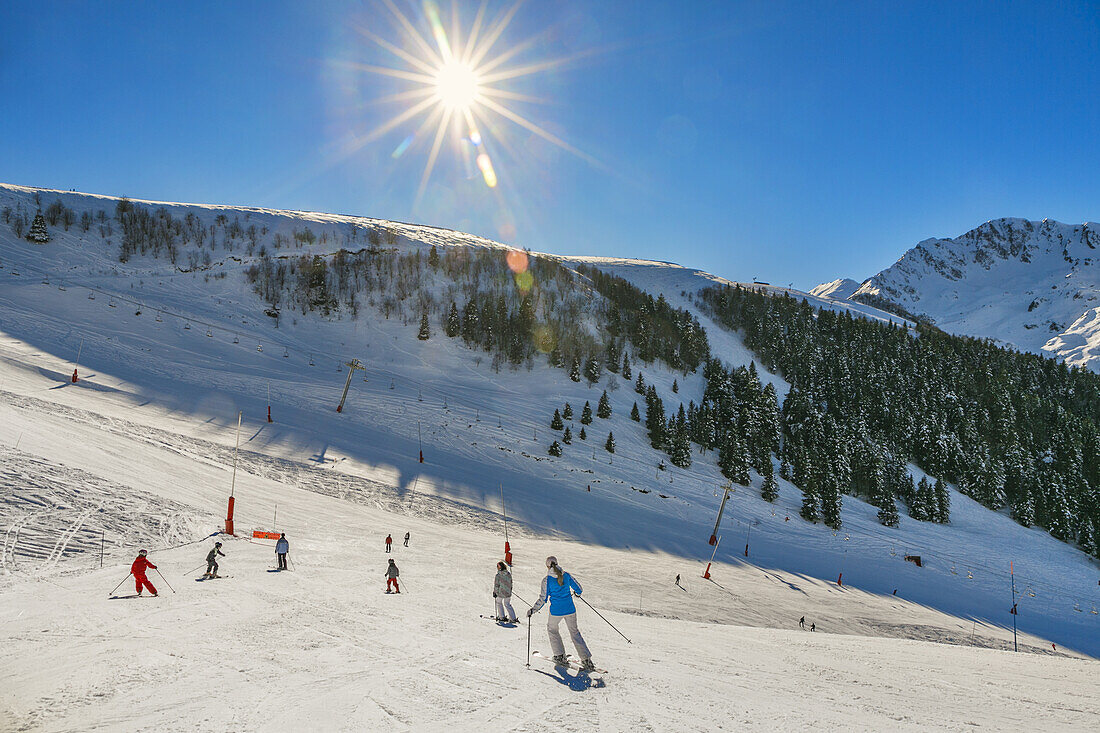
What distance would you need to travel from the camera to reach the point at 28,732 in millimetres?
5039

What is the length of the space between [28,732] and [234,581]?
8101 mm

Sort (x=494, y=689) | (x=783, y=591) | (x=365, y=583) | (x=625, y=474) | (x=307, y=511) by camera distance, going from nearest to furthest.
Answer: (x=494, y=689), (x=365, y=583), (x=307, y=511), (x=783, y=591), (x=625, y=474)

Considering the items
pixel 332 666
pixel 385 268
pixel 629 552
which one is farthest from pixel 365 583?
pixel 385 268

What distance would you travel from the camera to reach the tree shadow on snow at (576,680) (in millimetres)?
7020

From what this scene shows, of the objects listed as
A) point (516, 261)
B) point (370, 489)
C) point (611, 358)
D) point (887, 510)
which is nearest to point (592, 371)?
point (611, 358)

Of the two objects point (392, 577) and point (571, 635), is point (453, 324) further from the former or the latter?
point (571, 635)

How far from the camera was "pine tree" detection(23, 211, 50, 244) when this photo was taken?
72500 mm

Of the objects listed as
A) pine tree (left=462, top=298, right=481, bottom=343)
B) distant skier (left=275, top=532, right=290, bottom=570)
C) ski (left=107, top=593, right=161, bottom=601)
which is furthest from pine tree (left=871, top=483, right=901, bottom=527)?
ski (left=107, top=593, right=161, bottom=601)

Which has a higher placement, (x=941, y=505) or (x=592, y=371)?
(x=592, y=371)

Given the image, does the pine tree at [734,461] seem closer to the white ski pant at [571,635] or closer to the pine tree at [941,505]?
the pine tree at [941,505]

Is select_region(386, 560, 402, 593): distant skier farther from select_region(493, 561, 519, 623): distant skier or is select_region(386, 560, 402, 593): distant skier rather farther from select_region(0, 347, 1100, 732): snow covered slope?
select_region(493, 561, 519, 623): distant skier

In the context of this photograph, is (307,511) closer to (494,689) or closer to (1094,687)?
(494,689)

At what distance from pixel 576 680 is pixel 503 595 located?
4025 mm

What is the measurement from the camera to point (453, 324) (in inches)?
2906
